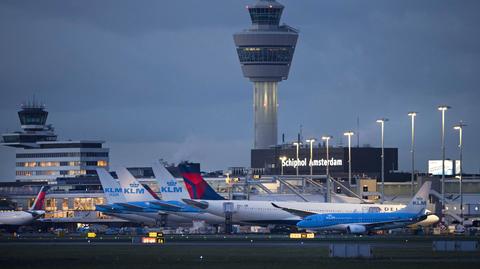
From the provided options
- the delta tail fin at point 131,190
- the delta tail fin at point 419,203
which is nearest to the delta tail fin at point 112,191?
the delta tail fin at point 131,190

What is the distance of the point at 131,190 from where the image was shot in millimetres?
185250

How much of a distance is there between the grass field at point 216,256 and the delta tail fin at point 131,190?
6030 centimetres

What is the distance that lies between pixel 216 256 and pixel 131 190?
3492 inches

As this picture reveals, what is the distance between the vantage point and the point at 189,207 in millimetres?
167750

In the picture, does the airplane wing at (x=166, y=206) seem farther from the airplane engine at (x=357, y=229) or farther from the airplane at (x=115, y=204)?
the airplane engine at (x=357, y=229)

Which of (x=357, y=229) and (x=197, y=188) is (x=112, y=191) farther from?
(x=357, y=229)

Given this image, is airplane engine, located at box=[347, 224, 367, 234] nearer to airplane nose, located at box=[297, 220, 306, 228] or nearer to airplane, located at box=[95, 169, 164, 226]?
airplane nose, located at box=[297, 220, 306, 228]

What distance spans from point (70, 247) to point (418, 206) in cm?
5203

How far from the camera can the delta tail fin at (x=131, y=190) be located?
602ft

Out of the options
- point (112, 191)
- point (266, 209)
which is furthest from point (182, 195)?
point (266, 209)

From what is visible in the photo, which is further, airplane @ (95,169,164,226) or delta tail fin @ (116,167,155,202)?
delta tail fin @ (116,167,155,202)

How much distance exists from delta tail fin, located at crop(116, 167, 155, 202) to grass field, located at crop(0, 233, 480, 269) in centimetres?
6030

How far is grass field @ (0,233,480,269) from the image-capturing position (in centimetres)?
8706

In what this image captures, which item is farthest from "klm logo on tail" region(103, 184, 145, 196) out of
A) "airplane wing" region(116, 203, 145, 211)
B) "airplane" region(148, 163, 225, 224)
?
"airplane wing" region(116, 203, 145, 211)
